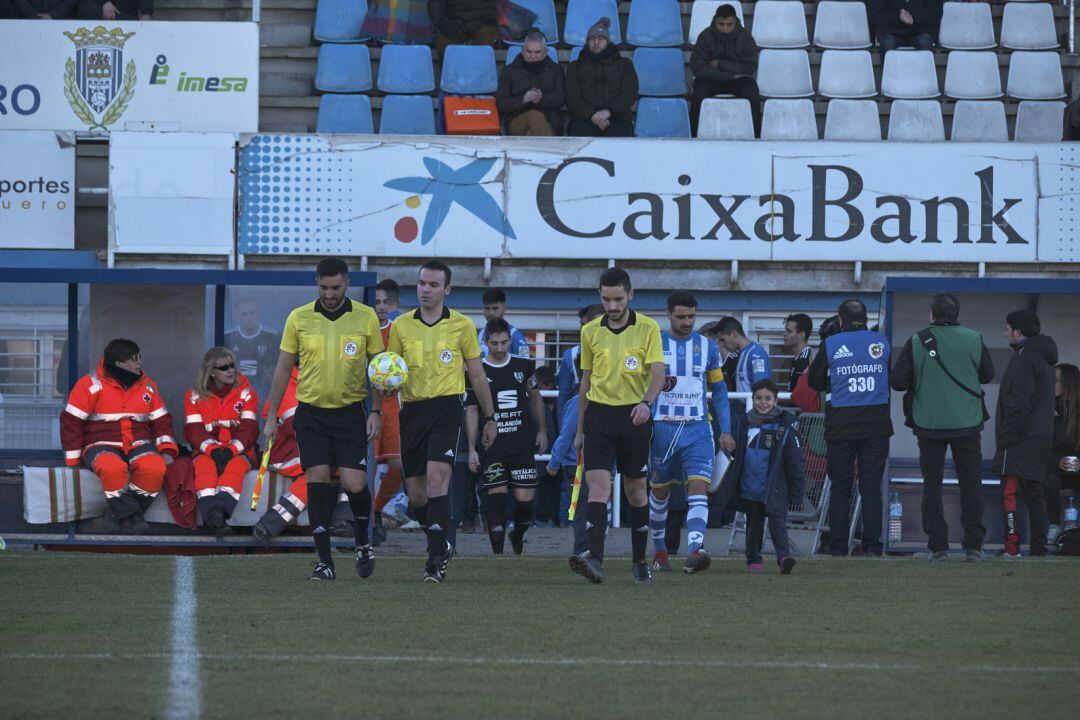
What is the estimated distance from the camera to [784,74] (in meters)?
19.4

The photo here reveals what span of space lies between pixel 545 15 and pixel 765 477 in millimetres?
9724

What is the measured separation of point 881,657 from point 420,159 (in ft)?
38.6

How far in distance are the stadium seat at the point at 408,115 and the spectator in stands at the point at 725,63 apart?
9.77 ft

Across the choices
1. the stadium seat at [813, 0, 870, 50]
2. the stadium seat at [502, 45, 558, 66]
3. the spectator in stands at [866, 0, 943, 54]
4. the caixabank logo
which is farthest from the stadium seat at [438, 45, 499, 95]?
the spectator in stands at [866, 0, 943, 54]

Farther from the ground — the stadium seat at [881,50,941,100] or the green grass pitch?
the stadium seat at [881,50,941,100]

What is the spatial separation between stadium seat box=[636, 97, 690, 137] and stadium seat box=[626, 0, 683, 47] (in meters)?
1.08

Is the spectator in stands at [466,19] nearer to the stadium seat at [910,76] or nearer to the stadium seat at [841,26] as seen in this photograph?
the stadium seat at [841,26]

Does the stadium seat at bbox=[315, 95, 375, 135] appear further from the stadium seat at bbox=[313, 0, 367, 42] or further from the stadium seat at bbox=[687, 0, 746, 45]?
the stadium seat at bbox=[687, 0, 746, 45]

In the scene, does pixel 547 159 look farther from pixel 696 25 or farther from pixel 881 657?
pixel 881 657

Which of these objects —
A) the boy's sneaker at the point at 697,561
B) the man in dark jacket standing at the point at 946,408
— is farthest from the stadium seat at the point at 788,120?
the boy's sneaker at the point at 697,561

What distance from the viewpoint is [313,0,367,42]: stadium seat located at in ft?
64.5

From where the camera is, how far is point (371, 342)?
34.3 feet

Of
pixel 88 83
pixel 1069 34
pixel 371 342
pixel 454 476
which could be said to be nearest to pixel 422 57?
pixel 88 83

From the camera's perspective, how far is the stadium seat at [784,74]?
63.3 feet
